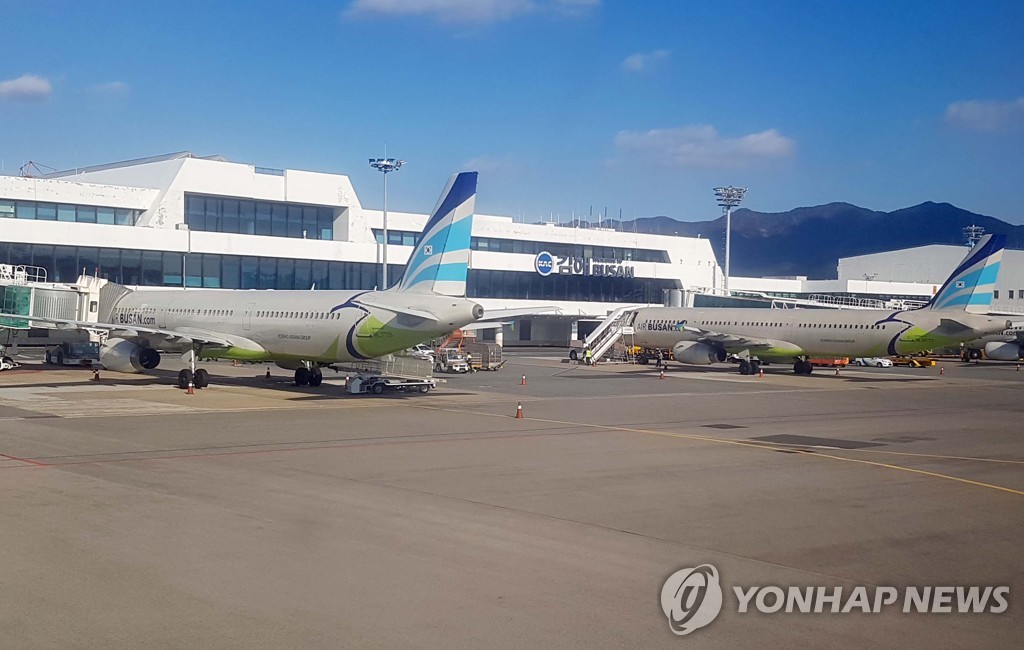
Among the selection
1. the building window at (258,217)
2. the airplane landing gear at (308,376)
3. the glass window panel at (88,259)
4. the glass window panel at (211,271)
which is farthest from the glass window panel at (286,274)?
the airplane landing gear at (308,376)

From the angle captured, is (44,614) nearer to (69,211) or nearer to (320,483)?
(320,483)

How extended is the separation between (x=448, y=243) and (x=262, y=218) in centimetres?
3460

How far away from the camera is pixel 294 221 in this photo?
62312mm

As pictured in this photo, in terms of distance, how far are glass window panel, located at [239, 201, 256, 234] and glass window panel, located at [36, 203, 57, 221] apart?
35.4 feet

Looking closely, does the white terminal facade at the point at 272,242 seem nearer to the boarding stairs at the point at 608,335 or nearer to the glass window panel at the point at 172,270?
the glass window panel at the point at 172,270

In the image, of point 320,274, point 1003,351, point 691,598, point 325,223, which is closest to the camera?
point 691,598

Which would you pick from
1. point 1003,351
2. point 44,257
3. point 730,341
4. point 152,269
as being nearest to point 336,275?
point 152,269

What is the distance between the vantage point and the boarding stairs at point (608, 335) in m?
58.3

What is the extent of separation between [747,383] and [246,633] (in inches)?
1516

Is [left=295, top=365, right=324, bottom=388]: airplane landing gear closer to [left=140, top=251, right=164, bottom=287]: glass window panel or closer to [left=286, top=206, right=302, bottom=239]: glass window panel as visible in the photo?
[left=140, top=251, right=164, bottom=287]: glass window panel

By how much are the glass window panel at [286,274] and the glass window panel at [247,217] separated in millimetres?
2877

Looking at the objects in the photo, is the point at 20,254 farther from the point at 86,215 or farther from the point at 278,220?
the point at 278,220

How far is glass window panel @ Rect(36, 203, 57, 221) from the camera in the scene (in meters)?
54.6

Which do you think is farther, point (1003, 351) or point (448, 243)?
point (1003, 351)
